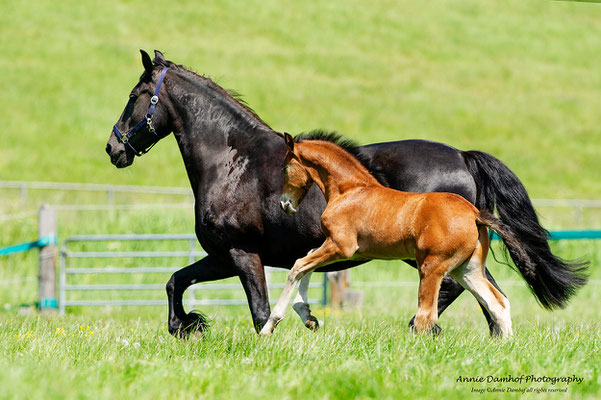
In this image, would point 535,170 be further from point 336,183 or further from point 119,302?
point 336,183

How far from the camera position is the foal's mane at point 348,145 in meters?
5.76

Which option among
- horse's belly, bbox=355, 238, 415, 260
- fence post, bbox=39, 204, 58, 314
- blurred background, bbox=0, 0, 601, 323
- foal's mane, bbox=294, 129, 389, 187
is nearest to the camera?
horse's belly, bbox=355, 238, 415, 260

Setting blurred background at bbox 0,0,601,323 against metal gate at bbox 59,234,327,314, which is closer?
metal gate at bbox 59,234,327,314

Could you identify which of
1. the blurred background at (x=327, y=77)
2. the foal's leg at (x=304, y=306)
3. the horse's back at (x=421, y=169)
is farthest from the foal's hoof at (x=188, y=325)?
the blurred background at (x=327, y=77)

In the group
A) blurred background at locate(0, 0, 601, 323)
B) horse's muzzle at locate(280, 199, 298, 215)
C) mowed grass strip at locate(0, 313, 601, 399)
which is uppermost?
blurred background at locate(0, 0, 601, 323)

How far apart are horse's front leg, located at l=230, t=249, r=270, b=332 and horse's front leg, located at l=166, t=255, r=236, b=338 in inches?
13.4

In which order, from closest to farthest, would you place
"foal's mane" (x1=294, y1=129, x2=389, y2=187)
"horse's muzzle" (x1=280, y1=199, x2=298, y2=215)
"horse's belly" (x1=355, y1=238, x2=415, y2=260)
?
"horse's belly" (x1=355, y1=238, x2=415, y2=260) → "horse's muzzle" (x1=280, y1=199, x2=298, y2=215) → "foal's mane" (x1=294, y1=129, x2=389, y2=187)

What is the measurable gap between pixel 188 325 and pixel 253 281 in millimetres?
708

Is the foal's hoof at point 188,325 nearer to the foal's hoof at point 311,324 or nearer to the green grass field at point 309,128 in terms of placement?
the green grass field at point 309,128

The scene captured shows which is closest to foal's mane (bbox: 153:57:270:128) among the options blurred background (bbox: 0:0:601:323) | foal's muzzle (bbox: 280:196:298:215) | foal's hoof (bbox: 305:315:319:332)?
foal's muzzle (bbox: 280:196:298:215)

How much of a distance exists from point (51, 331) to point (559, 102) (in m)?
33.5

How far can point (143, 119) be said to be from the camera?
628 centimetres

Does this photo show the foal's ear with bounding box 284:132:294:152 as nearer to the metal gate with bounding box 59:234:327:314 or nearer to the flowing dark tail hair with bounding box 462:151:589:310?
the flowing dark tail hair with bounding box 462:151:589:310

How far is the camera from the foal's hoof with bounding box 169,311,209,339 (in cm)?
604
